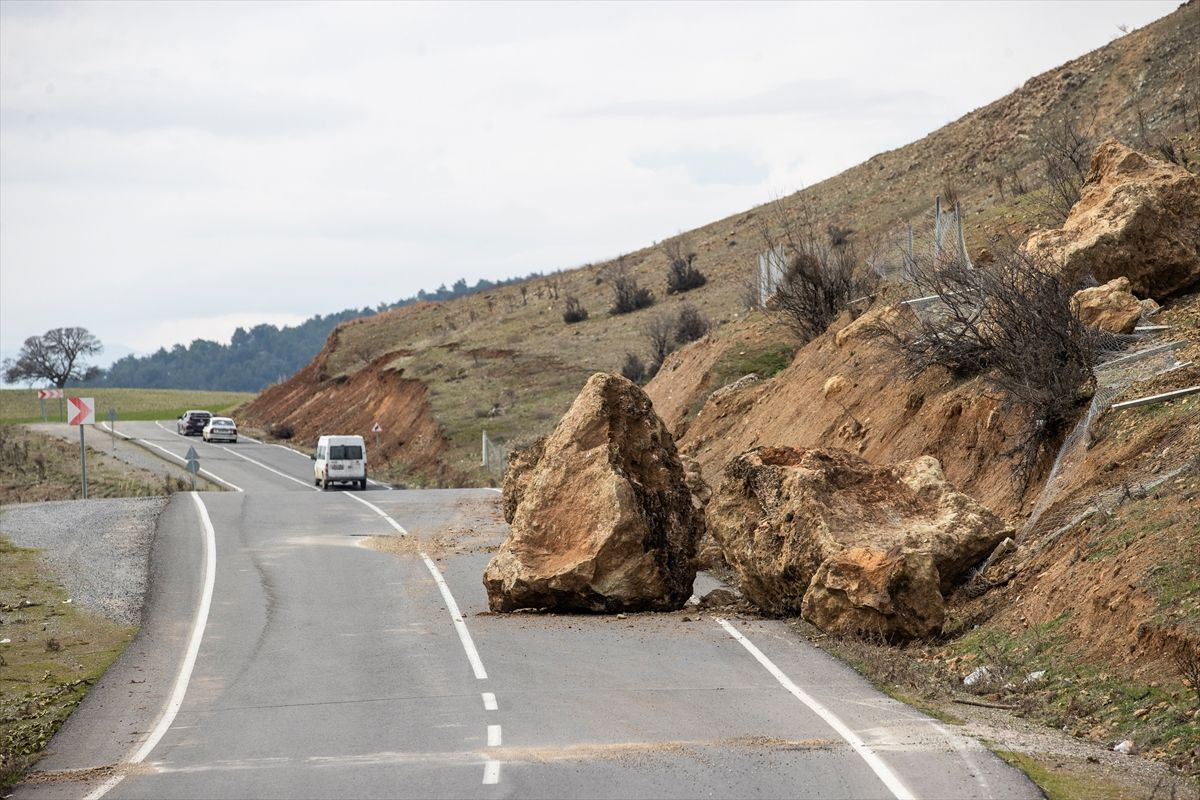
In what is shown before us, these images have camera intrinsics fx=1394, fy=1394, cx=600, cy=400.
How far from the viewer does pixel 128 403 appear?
118 metres

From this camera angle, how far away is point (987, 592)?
16.4 meters

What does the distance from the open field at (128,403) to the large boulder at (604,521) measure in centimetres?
8440

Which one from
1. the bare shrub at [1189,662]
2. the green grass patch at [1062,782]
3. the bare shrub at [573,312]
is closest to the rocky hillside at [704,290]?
the bare shrub at [573,312]

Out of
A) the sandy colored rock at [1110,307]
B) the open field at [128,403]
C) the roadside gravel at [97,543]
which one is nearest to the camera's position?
the sandy colored rock at [1110,307]

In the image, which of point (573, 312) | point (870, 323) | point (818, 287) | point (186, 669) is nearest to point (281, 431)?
point (573, 312)

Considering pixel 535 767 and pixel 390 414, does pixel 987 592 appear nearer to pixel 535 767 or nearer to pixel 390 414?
pixel 535 767

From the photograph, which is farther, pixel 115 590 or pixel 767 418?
pixel 767 418

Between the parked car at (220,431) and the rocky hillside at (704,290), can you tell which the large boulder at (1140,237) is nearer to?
the rocky hillside at (704,290)

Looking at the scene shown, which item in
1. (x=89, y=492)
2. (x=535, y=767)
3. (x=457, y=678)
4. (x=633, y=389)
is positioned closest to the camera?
(x=535, y=767)

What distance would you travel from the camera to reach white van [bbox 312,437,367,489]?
44594 millimetres

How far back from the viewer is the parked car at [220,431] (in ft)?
235

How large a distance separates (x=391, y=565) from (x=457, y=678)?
919 cm

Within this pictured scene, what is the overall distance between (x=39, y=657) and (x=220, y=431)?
2226 inches

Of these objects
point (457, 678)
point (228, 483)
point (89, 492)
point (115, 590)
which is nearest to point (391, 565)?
point (115, 590)
